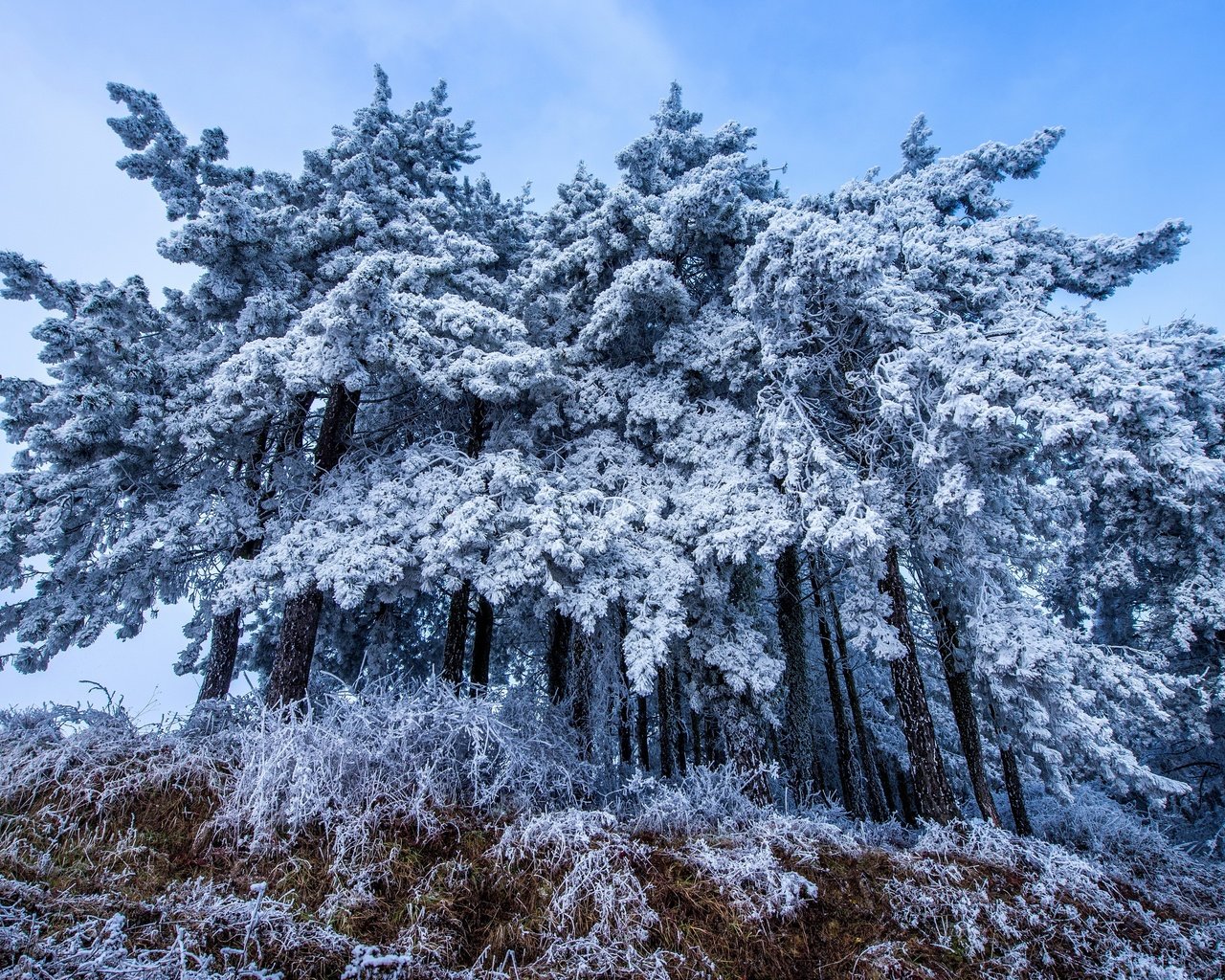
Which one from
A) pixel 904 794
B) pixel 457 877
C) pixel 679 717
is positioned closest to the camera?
pixel 457 877

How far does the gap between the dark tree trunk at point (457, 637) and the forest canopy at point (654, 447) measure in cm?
6

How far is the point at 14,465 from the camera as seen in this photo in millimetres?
8742

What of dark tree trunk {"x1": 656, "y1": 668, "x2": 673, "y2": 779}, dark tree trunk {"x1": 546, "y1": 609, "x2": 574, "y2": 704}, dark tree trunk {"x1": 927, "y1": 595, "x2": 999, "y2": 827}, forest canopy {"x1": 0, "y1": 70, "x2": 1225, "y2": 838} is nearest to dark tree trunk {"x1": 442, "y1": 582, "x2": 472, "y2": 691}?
forest canopy {"x1": 0, "y1": 70, "x2": 1225, "y2": 838}

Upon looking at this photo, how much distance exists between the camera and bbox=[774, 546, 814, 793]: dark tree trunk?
10.4 meters

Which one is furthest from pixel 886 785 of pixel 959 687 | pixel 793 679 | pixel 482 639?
pixel 482 639

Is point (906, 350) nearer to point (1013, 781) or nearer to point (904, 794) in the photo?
point (1013, 781)

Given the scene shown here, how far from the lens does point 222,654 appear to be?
34.5 ft

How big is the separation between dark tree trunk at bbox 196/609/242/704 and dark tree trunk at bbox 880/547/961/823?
11.0 meters

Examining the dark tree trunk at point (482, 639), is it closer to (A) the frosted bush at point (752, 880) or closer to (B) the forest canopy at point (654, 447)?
(B) the forest canopy at point (654, 447)

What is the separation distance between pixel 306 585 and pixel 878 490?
793 centimetres

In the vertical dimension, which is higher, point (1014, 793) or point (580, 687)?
point (580, 687)

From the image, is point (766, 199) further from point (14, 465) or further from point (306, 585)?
point (14, 465)

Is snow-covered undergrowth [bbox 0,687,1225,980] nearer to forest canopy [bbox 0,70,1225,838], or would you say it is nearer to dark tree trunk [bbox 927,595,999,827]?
forest canopy [bbox 0,70,1225,838]

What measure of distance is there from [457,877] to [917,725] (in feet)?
21.5
